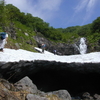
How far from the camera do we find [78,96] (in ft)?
45.9

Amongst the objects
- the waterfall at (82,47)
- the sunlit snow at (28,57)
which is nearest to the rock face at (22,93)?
the sunlit snow at (28,57)

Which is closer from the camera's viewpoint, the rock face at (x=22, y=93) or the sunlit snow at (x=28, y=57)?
the rock face at (x=22, y=93)

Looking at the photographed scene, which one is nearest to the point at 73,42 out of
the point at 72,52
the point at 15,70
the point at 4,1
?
the point at 72,52

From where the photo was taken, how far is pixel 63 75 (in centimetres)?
1533

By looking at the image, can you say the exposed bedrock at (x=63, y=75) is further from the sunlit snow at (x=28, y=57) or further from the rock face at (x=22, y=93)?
the rock face at (x=22, y=93)

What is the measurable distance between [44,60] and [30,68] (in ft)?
5.32

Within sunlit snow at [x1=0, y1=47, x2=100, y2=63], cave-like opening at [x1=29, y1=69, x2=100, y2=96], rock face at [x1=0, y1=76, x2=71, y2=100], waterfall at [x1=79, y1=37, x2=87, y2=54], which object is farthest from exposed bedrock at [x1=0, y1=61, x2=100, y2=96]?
waterfall at [x1=79, y1=37, x2=87, y2=54]

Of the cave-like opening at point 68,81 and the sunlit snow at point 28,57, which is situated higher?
the sunlit snow at point 28,57

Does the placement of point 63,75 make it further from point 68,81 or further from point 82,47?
point 82,47

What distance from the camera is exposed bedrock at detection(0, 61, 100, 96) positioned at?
495 inches

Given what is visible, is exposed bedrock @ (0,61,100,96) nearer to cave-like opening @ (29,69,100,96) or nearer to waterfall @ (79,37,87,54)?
cave-like opening @ (29,69,100,96)

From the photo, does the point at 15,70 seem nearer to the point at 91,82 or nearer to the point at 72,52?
the point at 91,82

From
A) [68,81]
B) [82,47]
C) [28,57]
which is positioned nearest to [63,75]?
[68,81]

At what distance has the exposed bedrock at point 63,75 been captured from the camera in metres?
12.6
